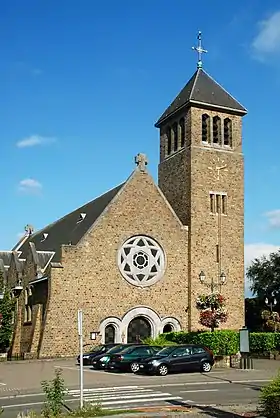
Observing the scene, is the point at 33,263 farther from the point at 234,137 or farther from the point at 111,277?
the point at 234,137

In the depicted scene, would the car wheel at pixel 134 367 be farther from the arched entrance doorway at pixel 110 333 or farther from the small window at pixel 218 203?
the small window at pixel 218 203

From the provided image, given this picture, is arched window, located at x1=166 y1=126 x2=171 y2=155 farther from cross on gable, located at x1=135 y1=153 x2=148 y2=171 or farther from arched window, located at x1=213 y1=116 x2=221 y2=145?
cross on gable, located at x1=135 y1=153 x2=148 y2=171

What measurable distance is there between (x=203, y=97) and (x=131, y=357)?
24.5 metres

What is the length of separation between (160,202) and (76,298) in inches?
361

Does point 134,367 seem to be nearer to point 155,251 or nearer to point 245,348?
point 245,348

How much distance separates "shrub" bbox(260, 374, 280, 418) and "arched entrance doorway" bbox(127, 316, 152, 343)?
2933cm

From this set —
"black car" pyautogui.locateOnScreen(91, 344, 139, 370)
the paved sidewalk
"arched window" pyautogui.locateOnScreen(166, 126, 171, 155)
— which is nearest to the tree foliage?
the paved sidewalk

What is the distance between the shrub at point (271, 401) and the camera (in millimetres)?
11820

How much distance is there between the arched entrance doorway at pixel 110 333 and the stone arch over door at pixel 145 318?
637 mm

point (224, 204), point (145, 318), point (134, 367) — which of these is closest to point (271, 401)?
point (134, 367)

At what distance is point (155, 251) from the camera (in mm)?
42844

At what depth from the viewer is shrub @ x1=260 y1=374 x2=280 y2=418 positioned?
11820mm

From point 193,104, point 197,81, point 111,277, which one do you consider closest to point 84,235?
point 111,277

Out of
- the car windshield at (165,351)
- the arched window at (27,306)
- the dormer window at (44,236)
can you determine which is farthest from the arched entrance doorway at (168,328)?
the dormer window at (44,236)
